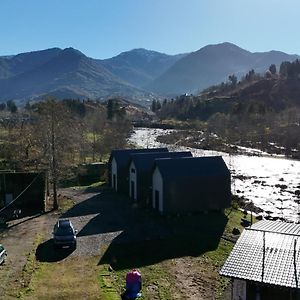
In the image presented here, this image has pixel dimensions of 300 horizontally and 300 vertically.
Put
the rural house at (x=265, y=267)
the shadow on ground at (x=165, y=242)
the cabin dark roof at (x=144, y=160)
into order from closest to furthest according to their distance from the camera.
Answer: the rural house at (x=265, y=267), the shadow on ground at (x=165, y=242), the cabin dark roof at (x=144, y=160)

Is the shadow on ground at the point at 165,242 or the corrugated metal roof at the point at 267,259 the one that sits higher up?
the corrugated metal roof at the point at 267,259

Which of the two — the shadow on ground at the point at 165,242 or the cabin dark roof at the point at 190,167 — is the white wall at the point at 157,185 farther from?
the shadow on ground at the point at 165,242

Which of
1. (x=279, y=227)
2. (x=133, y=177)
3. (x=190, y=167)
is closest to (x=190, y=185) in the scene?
(x=190, y=167)

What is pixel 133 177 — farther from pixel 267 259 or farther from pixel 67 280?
pixel 267 259

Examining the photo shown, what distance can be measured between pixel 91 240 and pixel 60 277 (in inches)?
257

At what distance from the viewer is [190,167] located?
115ft

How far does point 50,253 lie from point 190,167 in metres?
13.5

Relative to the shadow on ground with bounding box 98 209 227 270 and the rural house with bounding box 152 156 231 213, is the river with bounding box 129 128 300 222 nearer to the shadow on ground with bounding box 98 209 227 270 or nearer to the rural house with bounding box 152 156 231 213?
the rural house with bounding box 152 156 231 213

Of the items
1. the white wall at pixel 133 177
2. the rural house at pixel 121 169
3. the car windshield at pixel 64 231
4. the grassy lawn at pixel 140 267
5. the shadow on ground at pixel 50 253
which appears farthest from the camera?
the rural house at pixel 121 169

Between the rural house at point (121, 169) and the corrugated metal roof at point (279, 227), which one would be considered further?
the rural house at point (121, 169)

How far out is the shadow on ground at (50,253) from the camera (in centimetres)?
2466

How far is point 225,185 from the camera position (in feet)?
116

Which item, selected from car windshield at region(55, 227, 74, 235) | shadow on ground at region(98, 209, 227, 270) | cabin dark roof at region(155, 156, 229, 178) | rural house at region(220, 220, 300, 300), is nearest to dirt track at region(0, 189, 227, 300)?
shadow on ground at region(98, 209, 227, 270)

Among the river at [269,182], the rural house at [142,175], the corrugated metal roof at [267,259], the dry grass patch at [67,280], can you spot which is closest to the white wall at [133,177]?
the rural house at [142,175]
